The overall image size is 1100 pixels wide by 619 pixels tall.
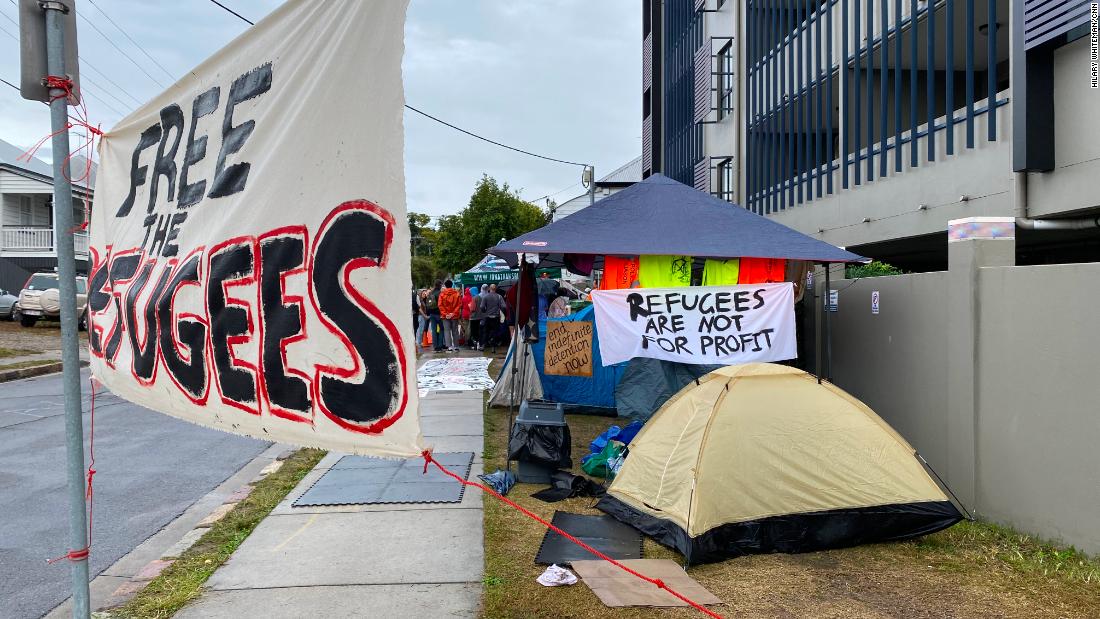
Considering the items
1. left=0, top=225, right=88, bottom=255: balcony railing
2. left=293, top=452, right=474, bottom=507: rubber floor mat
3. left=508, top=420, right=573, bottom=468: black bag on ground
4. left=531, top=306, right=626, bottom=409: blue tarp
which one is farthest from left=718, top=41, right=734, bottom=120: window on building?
left=0, top=225, right=88, bottom=255: balcony railing

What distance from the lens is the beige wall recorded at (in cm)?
539

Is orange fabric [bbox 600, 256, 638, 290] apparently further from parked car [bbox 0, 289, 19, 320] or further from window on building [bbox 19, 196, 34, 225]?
window on building [bbox 19, 196, 34, 225]

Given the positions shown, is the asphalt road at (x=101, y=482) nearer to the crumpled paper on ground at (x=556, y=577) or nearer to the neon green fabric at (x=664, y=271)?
the crumpled paper on ground at (x=556, y=577)

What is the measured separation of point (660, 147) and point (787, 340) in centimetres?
2521

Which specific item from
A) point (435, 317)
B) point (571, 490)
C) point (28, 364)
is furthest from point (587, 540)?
point (435, 317)

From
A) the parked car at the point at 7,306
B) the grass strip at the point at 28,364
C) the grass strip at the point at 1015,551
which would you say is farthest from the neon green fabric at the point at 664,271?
the parked car at the point at 7,306

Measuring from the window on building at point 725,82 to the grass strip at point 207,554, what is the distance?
1628 cm

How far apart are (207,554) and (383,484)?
6.96 feet

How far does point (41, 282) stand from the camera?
2580 cm

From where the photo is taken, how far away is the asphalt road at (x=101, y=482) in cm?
541

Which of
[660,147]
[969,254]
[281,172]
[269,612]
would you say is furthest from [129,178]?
[660,147]

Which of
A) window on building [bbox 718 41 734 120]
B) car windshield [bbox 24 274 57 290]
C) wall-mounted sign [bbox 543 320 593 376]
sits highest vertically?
window on building [bbox 718 41 734 120]

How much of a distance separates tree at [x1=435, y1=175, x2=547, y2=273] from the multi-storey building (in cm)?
2158

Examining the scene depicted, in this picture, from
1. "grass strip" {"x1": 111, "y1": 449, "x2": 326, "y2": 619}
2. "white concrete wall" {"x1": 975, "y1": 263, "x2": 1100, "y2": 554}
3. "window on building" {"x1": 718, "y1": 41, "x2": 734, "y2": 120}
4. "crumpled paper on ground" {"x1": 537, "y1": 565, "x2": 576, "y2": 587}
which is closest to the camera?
"grass strip" {"x1": 111, "y1": 449, "x2": 326, "y2": 619}
